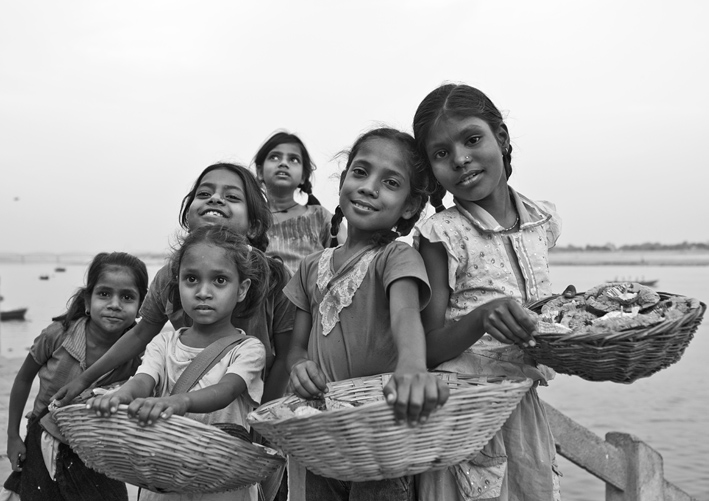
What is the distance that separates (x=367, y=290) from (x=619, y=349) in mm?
820

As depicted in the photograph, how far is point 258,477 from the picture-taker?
2143 millimetres

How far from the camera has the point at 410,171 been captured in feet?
8.00

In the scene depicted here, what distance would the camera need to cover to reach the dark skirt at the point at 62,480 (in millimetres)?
3113

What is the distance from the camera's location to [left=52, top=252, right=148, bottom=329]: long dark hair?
3.43 meters

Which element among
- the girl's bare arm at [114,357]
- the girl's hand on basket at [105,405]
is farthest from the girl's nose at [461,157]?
the girl's bare arm at [114,357]

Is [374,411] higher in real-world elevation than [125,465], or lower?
higher

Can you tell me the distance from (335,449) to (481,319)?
60cm

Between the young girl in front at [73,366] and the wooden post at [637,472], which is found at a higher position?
the young girl in front at [73,366]

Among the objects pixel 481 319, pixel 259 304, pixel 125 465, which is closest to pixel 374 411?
pixel 481 319

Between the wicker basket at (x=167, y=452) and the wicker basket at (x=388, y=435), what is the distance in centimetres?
22

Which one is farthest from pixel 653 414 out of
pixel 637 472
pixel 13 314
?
pixel 13 314

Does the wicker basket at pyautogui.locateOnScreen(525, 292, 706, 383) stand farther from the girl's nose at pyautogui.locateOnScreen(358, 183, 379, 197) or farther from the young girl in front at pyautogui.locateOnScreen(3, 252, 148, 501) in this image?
the young girl in front at pyautogui.locateOnScreen(3, 252, 148, 501)

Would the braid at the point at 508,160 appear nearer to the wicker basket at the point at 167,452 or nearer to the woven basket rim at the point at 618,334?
the woven basket rim at the point at 618,334

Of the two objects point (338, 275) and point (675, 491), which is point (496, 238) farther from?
point (675, 491)
